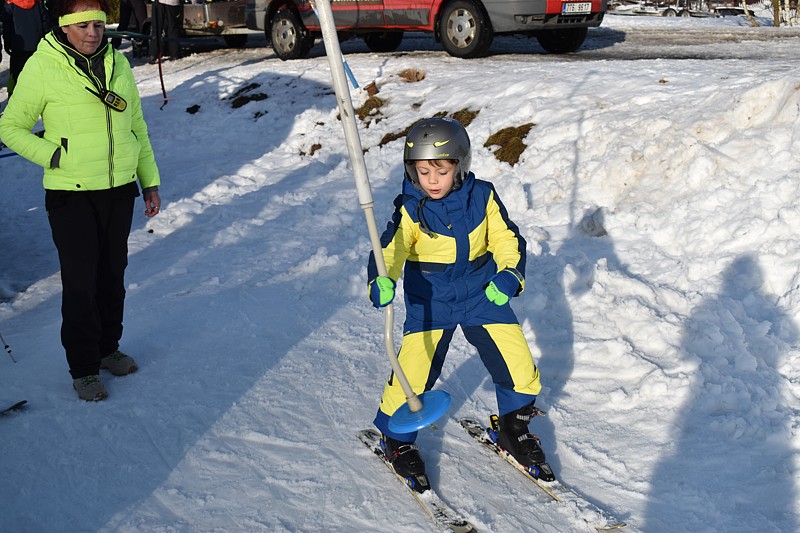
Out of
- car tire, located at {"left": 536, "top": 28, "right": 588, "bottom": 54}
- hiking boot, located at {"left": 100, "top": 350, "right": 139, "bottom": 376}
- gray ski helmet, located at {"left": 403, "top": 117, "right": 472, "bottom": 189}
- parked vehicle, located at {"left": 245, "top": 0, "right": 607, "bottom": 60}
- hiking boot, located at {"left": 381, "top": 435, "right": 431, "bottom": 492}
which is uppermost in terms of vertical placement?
parked vehicle, located at {"left": 245, "top": 0, "right": 607, "bottom": 60}

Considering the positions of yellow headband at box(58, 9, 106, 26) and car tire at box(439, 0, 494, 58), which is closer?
yellow headband at box(58, 9, 106, 26)

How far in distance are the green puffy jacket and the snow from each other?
1239 mm

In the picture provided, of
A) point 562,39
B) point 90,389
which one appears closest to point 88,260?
point 90,389

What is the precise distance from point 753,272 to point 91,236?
4.15 metres

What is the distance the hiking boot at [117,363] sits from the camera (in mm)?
4730

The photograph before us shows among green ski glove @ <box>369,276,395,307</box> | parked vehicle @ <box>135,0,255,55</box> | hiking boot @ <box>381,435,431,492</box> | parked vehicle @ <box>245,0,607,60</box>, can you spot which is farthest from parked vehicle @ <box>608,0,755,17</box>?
green ski glove @ <box>369,276,395,307</box>

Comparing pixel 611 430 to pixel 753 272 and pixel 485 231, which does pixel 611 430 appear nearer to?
pixel 485 231

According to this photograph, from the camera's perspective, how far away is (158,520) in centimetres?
339

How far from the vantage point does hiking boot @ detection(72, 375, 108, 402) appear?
440 centimetres

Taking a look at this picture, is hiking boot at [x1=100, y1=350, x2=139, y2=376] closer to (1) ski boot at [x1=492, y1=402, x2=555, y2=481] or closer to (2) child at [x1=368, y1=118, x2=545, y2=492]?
(2) child at [x1=368, y1=118, x2=545, y2=492]

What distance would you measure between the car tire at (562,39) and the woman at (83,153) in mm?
9208

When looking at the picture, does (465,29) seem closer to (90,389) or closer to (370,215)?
(90,389)

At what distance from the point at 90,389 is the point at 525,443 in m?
2.35

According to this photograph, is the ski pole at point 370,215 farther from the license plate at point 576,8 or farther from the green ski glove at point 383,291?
the license plate at point 576,8
